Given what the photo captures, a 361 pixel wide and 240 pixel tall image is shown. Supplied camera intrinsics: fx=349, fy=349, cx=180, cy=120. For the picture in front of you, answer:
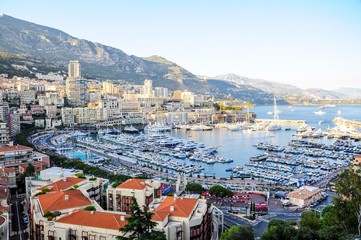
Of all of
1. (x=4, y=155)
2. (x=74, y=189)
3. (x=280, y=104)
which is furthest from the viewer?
(x=280, y=104)

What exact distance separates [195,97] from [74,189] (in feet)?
165

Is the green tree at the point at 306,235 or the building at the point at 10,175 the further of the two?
the building at the point at 10,175

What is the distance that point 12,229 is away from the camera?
27.4ft

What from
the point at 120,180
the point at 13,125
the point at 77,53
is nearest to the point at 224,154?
the point at 120,180

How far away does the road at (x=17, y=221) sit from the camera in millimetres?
7973

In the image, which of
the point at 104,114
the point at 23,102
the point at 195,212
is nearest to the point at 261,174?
the point at 195,212

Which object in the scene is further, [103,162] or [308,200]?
[103,162]

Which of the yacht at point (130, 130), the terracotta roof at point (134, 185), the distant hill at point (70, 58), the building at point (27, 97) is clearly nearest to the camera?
the terracotta roof at point (134, 185)

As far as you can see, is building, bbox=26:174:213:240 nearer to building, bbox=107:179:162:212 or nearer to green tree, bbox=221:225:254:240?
building, bbox=107:179:162:212

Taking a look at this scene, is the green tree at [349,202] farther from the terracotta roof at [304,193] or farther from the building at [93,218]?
the terracotta roof at [304,193]

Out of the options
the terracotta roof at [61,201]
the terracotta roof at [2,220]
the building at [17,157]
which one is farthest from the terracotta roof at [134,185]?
the building at [17,157]

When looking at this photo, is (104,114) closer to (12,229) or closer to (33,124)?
(33,124)

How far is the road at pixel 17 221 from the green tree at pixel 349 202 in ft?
21.8

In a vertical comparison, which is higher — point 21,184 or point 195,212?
point 195,212
